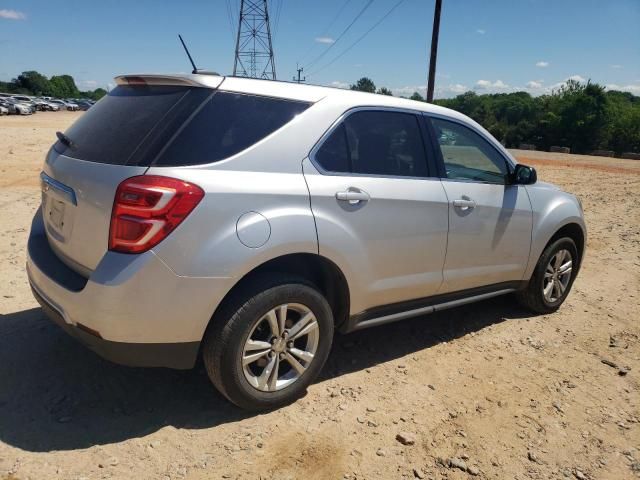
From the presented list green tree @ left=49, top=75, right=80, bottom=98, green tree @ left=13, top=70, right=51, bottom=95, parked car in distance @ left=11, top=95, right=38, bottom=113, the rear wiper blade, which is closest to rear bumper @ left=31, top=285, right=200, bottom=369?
the rear wiper blade

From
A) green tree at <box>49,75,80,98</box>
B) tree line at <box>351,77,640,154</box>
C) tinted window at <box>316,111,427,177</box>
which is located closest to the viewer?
tinted window at <box>316,111,427,177</box>

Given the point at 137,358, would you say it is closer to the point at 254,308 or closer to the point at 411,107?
the point at 254,308

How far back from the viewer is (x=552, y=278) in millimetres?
4699

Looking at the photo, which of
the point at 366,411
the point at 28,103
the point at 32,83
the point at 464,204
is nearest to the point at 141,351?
the point at 366,411

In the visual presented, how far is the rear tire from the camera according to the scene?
4.54m

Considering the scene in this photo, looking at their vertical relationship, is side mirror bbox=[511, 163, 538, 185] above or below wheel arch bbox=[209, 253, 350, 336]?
above

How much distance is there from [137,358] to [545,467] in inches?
86.4

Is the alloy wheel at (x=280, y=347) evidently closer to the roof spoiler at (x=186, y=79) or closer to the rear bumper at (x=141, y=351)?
the rear bumper at (x=141, y=351)

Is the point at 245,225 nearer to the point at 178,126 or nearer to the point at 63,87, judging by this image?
the point at 178,126

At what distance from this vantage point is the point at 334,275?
3086mm

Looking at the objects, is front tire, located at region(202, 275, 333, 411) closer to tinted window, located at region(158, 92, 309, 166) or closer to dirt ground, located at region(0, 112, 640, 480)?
dirt ground, located at region(0, 112, 640, 480)

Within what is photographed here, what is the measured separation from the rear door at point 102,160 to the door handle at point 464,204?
1885 mm

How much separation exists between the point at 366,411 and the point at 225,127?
6.09 ft

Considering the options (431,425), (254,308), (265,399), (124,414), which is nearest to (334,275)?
(254,308)
